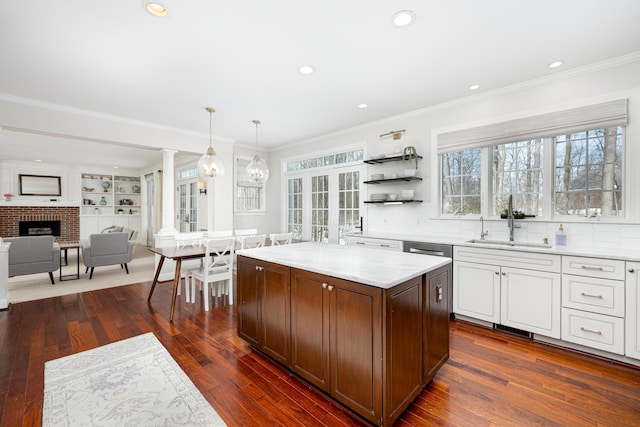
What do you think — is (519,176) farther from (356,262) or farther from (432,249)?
(356,262)

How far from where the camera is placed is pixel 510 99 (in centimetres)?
331

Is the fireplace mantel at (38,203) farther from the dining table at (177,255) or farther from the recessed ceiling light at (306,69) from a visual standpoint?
the recessed ceiling light at (306,69)

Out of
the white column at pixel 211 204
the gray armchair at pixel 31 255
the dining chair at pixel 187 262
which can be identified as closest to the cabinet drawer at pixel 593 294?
the dining chair at pixel 187 262

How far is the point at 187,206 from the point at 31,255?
119 inches

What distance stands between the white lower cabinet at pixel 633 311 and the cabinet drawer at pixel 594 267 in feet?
0.18

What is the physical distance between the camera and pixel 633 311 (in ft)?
7.47

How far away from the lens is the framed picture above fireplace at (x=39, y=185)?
7.91m

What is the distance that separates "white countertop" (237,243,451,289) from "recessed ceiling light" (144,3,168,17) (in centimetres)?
195

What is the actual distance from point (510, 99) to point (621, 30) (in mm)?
1079

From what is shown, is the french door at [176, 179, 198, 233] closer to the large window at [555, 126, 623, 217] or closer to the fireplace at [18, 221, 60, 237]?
the fireplace at [18, 221, 60, 237]

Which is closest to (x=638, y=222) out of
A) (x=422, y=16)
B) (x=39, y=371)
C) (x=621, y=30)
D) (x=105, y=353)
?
(x=621, y=30)

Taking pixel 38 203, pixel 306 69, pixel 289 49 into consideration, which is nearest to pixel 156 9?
pixel 289 49

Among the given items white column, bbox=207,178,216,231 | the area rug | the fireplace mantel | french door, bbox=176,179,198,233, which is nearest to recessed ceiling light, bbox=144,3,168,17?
the area rug

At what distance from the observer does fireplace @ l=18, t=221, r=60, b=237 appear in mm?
7875
